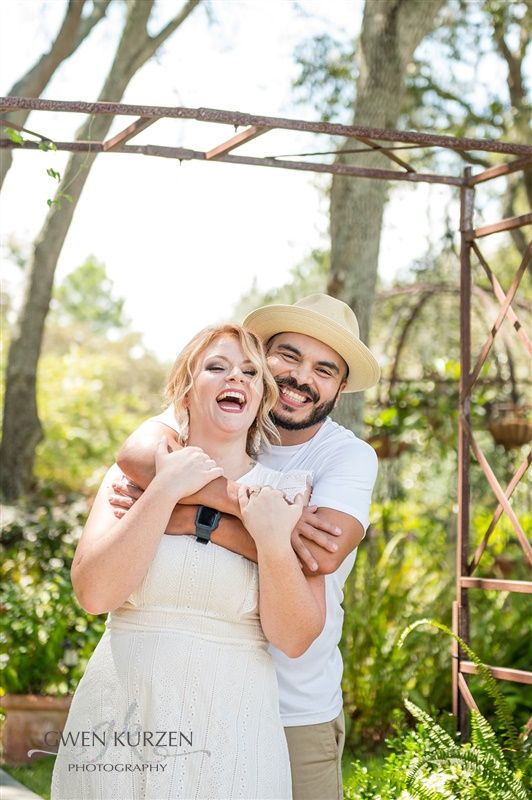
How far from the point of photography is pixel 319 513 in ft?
8.25

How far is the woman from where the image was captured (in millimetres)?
2262

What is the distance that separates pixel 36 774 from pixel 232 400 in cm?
355

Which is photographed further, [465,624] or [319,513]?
[465,624]

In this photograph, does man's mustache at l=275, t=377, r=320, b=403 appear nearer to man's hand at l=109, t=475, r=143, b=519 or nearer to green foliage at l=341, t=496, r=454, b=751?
man's hand at l=109, t=475, r=143, b=519

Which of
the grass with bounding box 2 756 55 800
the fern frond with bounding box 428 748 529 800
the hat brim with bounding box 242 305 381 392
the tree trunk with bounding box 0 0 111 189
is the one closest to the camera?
the hat brim with bounding box 242 305 381 392

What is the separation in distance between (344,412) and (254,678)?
322 centimetres

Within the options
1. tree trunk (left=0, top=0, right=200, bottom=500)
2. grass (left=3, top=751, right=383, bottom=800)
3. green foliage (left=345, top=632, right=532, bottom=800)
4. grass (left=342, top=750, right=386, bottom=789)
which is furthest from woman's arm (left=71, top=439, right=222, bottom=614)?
tree trunk (left=0, top=0, right=200, bottom=500)

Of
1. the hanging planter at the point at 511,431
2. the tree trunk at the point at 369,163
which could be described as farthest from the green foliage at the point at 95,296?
the tree trunk at the point at 369,163

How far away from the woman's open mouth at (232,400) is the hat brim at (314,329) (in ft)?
2.07

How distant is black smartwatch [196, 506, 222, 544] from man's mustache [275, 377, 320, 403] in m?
0.73

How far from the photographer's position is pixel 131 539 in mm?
2242

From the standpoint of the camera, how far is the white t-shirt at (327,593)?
258 cm

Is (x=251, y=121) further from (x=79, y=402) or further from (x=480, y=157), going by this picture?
(x=79, y=402)

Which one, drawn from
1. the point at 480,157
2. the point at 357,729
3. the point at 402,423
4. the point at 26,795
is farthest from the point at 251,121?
the point at 480,157
